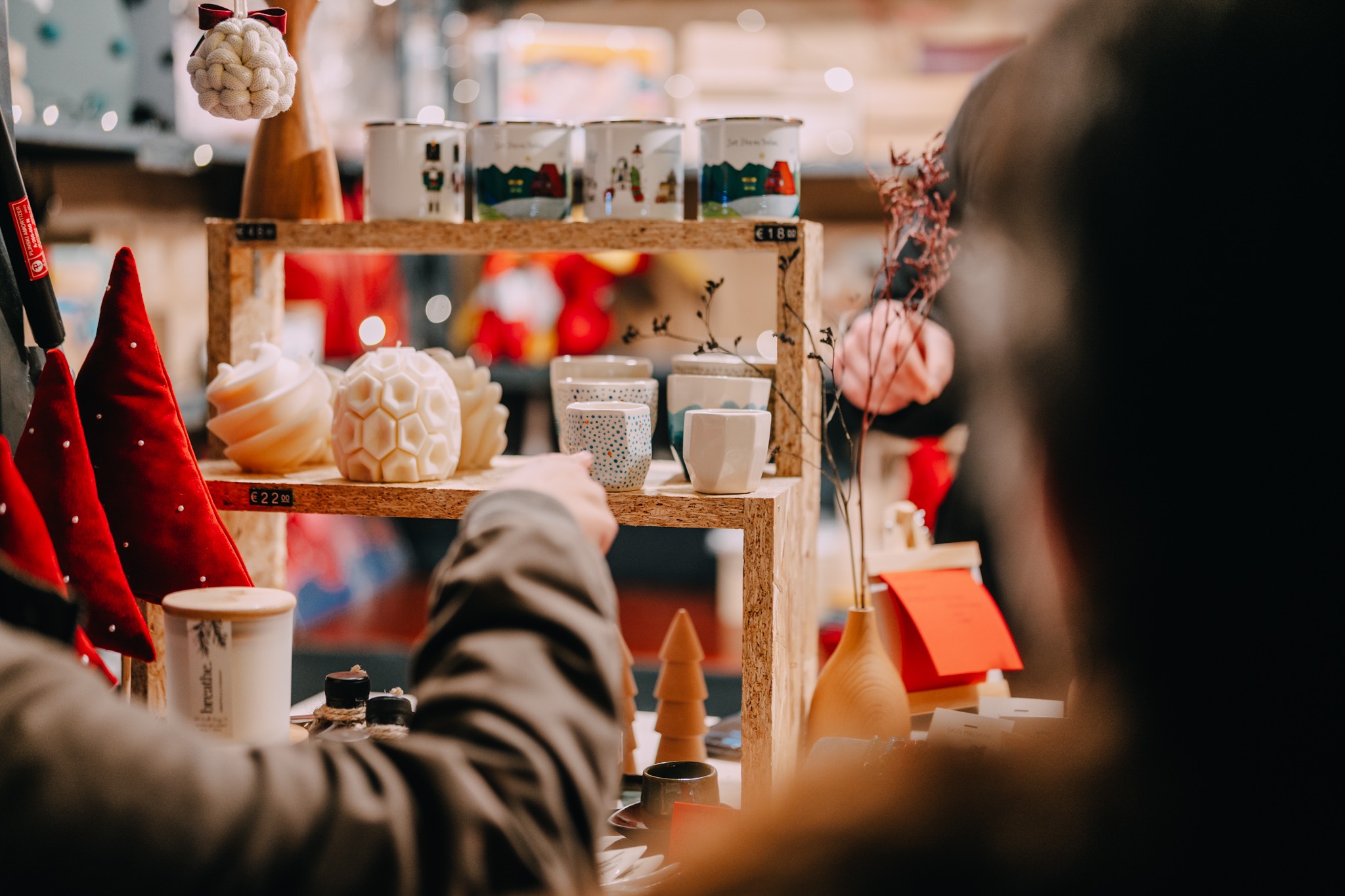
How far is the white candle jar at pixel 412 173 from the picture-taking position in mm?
1293

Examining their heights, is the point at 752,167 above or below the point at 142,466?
above

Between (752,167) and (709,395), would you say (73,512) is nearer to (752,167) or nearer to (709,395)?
(709,395)

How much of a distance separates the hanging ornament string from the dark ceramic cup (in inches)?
28.8

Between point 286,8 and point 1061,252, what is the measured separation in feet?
3.23

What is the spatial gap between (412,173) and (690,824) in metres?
0.73

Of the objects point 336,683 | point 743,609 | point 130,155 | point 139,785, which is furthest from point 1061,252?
point 130,155

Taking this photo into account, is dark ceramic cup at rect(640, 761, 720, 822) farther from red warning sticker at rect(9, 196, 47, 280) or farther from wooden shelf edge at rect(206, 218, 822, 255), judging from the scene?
red warning sticker at rect(9, 196, 47, 280)

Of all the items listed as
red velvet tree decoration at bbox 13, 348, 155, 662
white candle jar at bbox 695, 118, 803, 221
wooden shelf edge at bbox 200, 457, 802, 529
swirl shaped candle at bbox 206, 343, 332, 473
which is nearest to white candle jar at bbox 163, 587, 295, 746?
red velvet tree decoration at bbox 13, 348, 155, 662

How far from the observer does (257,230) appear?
133cm

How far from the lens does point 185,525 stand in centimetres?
105

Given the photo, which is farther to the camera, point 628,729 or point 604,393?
point 628,729

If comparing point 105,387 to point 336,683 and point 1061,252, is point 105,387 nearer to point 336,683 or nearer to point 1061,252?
point 336,683

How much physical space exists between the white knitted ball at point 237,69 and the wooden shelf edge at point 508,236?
24cm

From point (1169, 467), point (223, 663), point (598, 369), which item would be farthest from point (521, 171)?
point (1169, 467)
